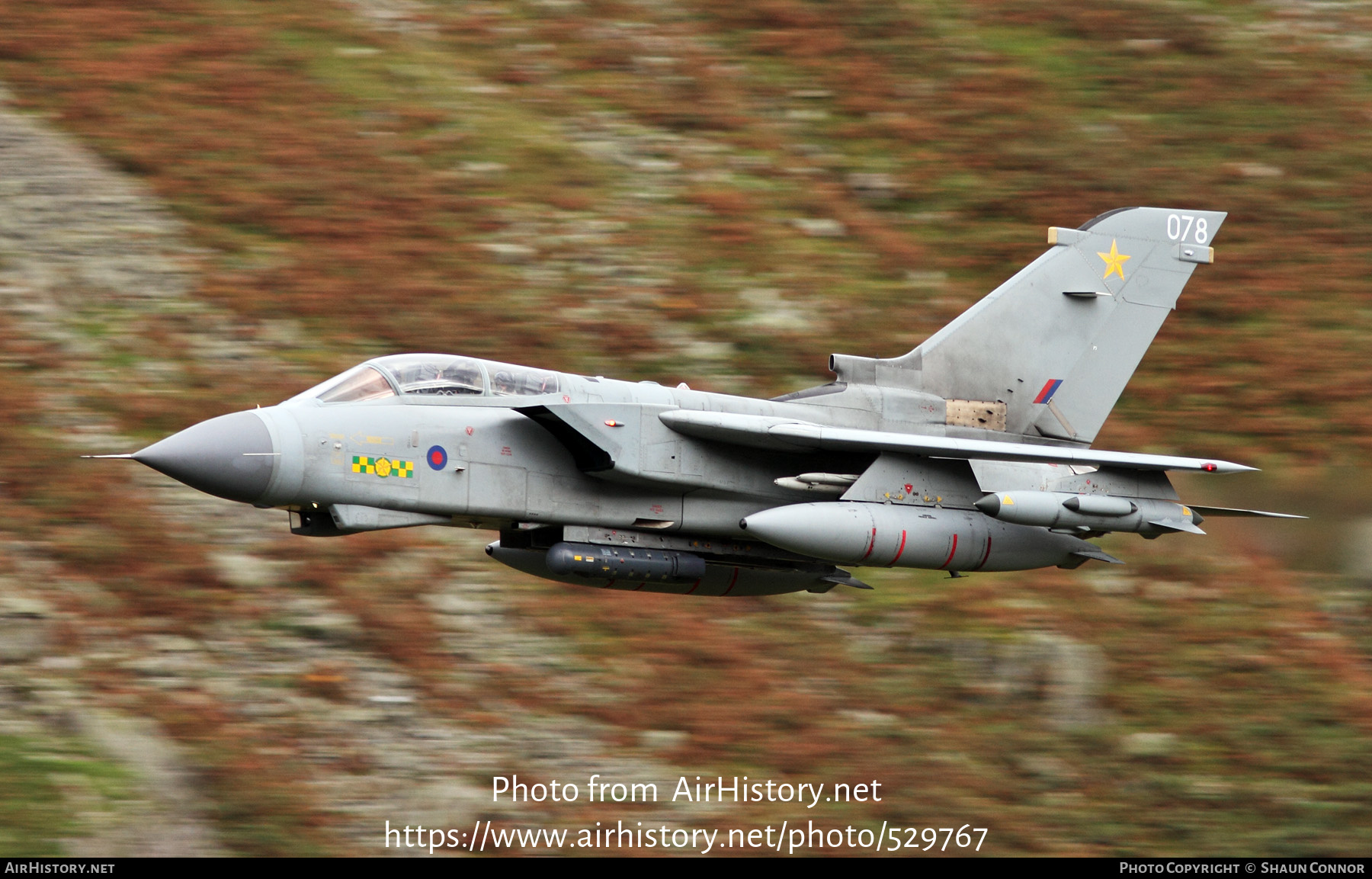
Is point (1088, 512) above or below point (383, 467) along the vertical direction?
below

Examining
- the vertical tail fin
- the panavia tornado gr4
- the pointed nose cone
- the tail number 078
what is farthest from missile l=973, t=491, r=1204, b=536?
the pointed nose cone

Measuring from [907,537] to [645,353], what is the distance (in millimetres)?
7937

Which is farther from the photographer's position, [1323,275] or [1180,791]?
[1323,275]

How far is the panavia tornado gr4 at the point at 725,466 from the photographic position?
11734mm

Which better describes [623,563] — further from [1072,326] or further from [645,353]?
[645,353]

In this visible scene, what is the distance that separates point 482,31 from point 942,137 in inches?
307

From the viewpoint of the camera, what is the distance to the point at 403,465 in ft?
38.9

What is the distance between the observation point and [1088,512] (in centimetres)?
1278

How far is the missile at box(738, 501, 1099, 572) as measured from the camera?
484 inches

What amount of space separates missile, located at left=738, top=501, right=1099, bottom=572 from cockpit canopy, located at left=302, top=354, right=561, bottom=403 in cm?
222

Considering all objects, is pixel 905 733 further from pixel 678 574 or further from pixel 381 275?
pixel 381 275

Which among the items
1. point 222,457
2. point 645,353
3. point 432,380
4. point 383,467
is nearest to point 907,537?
point 432,380
